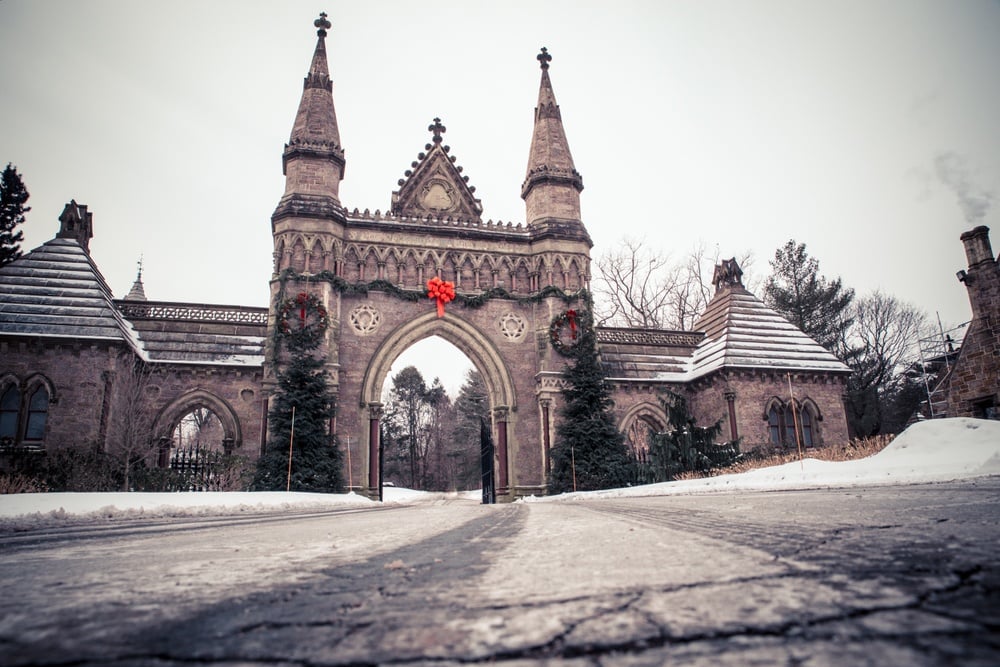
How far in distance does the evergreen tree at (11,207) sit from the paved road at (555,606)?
32.6 metres

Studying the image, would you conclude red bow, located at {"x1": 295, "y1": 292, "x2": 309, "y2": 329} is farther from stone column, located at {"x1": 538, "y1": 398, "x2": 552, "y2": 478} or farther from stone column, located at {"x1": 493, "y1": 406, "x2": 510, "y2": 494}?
stone column, located at {"x1": 538, "y1": 398, "x2": 552, "y2": 478}

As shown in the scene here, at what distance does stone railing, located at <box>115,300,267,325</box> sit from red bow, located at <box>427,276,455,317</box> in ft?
20.5

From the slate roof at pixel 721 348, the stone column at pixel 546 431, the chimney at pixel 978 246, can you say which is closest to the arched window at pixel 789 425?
the slate roof at pixel 721 348

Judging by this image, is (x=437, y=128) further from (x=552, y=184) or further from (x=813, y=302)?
(x=813, y=302)

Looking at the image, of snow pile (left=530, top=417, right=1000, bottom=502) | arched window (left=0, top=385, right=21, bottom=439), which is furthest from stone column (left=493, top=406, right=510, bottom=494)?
arched window (left=0, top=385, right=21, bottom=439)

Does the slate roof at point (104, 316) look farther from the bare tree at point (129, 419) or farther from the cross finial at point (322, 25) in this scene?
the cross finial at point (322, 25)

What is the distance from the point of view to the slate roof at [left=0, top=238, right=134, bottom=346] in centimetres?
1723

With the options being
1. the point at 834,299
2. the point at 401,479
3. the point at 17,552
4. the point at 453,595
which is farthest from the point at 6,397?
the point at 834,299

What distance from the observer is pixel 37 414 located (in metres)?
16.9

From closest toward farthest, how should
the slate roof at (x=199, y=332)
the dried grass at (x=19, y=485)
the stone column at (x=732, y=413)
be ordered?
the dried grass at (x=19, y=485)
the slate roof at (x=199, y=332)
the stone column at (x=732, y=413)

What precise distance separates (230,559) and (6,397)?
19777mm

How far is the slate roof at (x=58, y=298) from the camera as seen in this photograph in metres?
17.2

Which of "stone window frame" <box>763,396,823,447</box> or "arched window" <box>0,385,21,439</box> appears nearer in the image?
"arched window" <box>0,385,21,439</box>

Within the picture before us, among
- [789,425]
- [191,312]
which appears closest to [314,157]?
[191,312]
